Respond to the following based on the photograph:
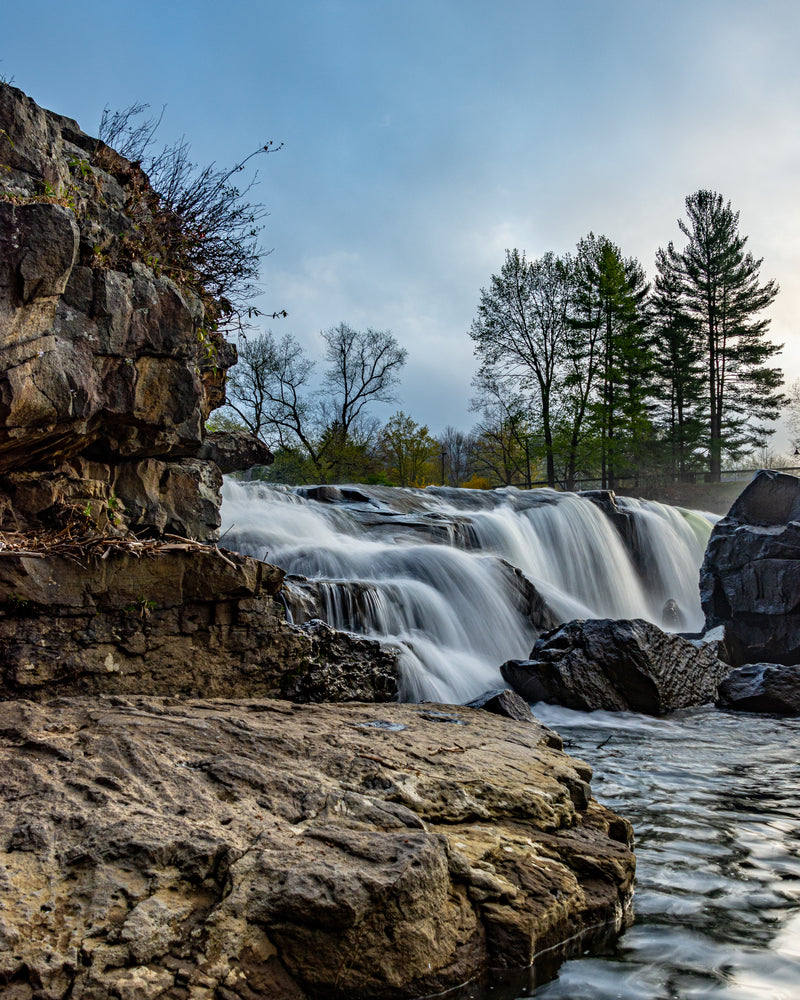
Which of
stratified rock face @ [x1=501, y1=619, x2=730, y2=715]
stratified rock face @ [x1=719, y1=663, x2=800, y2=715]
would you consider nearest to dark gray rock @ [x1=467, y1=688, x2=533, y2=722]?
stratified rock face @ [x1=501, y1=619, x2=730, y2=715]

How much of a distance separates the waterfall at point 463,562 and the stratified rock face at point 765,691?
2878 millimetres

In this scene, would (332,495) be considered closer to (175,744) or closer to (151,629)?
(151,629)

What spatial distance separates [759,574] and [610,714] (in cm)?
663

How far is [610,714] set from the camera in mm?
8344

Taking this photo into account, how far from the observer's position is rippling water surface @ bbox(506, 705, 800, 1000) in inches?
104

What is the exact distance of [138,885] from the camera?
226 centimetres

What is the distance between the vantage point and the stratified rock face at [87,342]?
4.42 metres

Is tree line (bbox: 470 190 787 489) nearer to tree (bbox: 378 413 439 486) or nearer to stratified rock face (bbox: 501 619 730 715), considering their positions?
tree (bbox: 378 413 439 486)

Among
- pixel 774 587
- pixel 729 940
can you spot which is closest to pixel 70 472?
pixel 729 940

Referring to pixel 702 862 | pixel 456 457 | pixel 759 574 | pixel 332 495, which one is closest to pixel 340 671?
pixel 702 862

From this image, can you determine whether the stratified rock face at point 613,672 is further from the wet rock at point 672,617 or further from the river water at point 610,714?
the wet rock at point 672,617

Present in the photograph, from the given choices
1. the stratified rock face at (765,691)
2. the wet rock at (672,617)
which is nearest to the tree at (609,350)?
the wet rock at (672,617)

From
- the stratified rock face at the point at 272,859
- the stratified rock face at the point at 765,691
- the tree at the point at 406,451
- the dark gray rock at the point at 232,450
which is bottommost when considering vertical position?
the stratified rock face at the point at 765,691

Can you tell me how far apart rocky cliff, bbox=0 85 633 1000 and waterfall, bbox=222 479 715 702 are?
9.90ft
